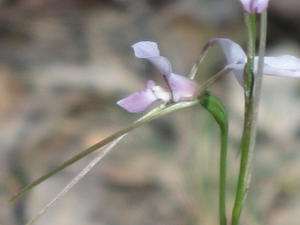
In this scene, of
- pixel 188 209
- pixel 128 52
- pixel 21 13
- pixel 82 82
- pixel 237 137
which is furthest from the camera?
pixel 21 13

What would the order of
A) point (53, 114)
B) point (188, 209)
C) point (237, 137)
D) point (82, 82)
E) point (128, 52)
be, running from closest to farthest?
point (188, 209) → point (237, 137) → point (53, 114) → point (82, 82) → point (128, 52)

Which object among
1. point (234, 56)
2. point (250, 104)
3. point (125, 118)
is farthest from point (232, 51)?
point (125, 118)

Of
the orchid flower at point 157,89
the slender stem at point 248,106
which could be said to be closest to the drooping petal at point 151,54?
the orchid flower at point 157,89

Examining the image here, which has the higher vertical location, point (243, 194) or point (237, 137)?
point (243, 194)

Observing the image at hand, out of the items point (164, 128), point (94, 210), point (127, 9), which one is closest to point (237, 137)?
point (164, 128)

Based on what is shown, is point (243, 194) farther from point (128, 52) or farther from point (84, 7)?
point (84, 7)

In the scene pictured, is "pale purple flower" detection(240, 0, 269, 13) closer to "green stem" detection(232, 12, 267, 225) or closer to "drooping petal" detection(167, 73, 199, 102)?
"green stem" detection(232, 12, 267, 225)
